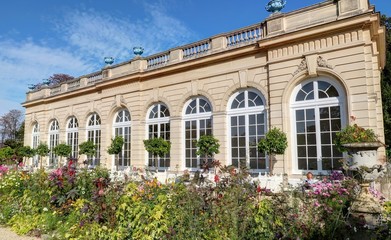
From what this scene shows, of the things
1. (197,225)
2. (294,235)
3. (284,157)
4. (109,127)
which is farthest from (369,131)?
(109,127)

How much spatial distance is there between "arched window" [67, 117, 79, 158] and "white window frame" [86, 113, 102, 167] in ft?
4.31

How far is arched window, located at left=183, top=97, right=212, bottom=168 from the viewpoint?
10844mm

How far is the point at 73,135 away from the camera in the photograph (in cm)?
1678

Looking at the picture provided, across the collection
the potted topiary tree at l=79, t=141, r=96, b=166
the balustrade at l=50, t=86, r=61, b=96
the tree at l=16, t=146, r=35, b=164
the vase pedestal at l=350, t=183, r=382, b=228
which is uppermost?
the balustrade at l=50, t=86, r=61, b=96

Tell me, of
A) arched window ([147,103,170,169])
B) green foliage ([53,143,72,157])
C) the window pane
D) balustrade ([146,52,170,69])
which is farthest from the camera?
green foliage ([53,143,72,157])

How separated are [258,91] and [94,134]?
977 centimetres

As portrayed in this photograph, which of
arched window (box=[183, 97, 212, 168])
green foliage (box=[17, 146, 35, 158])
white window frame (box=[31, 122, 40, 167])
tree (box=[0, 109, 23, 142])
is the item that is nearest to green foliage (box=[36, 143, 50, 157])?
green foliage (box=[17, 146, 35, 158])

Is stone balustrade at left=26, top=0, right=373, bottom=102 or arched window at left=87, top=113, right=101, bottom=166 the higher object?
stone balustrade at left=26, top=0, right=373, bottom=102

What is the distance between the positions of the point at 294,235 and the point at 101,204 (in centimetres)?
237

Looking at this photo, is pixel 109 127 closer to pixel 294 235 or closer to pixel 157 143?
pixel 157 143

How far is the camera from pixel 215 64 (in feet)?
34.8

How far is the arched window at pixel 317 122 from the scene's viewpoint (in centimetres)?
805

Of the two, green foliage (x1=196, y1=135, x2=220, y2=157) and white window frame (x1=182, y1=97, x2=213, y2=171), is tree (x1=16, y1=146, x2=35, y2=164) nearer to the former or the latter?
white window frame (x1=182, y1=97, x2=213, y2=171)

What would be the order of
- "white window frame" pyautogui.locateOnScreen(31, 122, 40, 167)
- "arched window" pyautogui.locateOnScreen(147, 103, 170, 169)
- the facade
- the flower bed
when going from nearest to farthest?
the flower bed → the facade → "arched window" pyautogui.locateOnScreen(147, 103, 170, 169) → "white window frame" pyautogui.locateOnScreen(31, 122, 40, 167)
